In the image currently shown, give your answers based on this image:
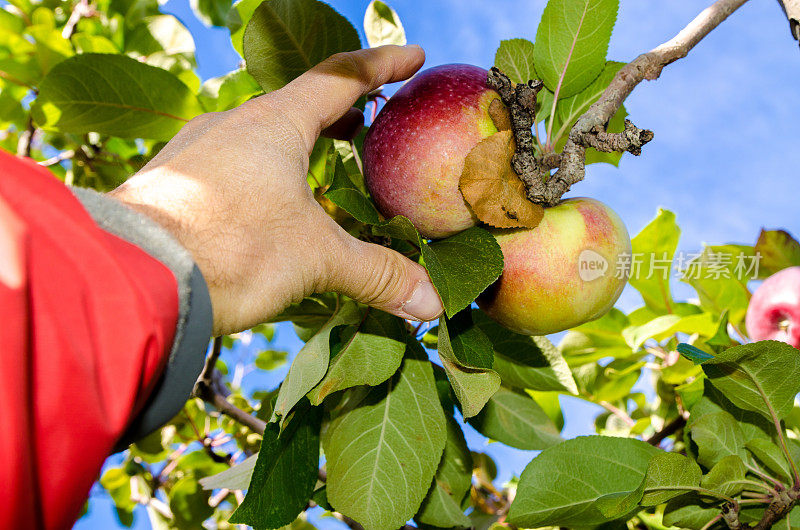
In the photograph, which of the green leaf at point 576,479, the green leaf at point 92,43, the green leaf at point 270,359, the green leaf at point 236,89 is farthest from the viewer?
the green leaf at point 270,359

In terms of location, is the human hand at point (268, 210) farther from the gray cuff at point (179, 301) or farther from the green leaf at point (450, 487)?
the green leaf at point (450, 487)

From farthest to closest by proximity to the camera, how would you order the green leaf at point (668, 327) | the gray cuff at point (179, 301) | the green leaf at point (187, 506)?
1. the green leaf at point (187, 506)
2. the green leaf at point (668, 327)
3. the gray cuff at point (179, 301)

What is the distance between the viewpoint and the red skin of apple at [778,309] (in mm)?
1402

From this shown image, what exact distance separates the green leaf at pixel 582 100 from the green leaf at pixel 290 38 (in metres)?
0.36

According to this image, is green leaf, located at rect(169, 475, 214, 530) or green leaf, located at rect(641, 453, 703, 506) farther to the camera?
green leaf, located at rect(169, 475, 214, 530)

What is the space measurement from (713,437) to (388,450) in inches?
22.8

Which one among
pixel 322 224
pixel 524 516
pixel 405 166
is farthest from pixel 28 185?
pixel 524 516

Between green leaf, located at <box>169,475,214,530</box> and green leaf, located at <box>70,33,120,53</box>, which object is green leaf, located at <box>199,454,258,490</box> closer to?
green leaf, located at <box>169,475,214,530</box>

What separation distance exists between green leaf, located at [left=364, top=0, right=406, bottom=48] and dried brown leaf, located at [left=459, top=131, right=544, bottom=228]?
52 centimetres

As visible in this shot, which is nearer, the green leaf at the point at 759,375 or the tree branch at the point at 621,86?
the tree branch at the point at 621,86

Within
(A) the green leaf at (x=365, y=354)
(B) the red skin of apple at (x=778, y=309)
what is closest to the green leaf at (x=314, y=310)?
(A) the green leaf at (x=365, y=354)

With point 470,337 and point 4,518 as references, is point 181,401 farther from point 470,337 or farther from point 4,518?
point 470,337

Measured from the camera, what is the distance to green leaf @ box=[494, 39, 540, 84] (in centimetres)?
98

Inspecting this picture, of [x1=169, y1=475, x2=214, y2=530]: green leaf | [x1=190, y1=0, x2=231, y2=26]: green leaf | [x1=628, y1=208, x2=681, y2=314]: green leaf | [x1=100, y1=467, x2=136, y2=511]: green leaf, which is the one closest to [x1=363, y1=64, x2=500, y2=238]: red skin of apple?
[x1=628, y1=208, x2=681, y2=314]: green leaf
